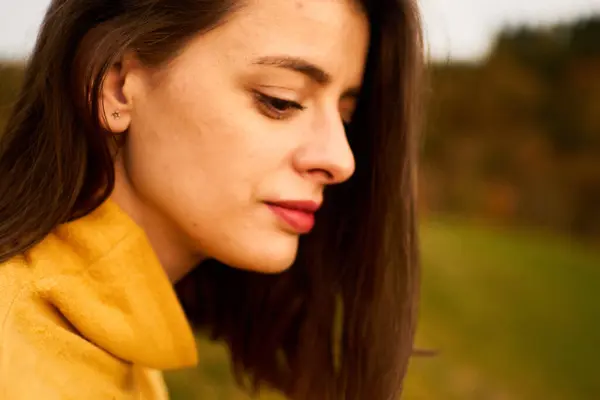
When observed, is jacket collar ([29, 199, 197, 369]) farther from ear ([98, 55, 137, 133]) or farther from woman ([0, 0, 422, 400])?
ear ([98, 55, 137, 133])

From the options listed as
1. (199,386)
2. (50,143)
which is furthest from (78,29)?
(199,386)

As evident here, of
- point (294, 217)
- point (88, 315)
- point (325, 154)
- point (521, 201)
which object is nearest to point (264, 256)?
point (294, 217)

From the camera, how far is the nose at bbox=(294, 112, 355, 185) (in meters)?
1.08

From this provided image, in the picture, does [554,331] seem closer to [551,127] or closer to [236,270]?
[551,127]

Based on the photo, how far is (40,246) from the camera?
1.00 m

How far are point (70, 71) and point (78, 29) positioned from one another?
0.06 metres

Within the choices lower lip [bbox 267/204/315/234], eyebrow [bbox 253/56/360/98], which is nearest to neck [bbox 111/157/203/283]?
lower lip [bbox 267/204/315/234]

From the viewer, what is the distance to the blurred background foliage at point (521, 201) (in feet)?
11.0

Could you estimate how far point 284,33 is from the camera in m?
1.05

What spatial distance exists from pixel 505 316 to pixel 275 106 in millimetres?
2579

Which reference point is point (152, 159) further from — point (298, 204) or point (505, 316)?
point (505, 316)

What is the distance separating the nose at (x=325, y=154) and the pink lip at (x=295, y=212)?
42mm

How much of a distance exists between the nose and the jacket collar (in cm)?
25

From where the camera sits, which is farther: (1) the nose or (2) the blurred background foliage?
(2) the blurred background foliage
